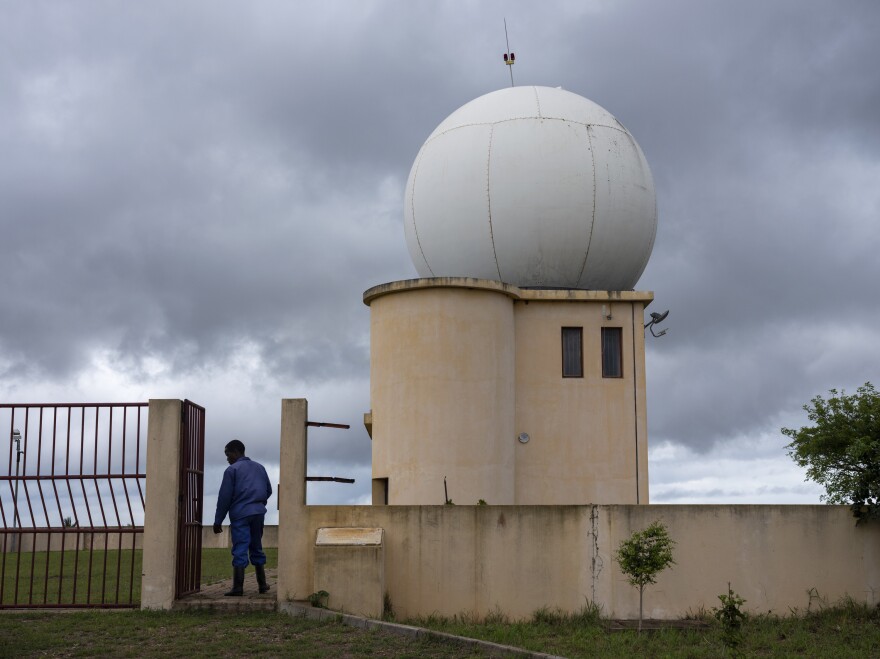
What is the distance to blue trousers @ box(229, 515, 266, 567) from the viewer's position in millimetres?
14148

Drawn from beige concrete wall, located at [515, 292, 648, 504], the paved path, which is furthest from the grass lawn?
beige concrete wall, located at [515, 292, 648, 504]

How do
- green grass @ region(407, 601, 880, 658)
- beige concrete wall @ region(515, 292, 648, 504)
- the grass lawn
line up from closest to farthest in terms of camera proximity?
the grass lawn < green grass @ region(407, 601, 880, 658) < beige concrete wall @ region(515, 292, 648, 504)

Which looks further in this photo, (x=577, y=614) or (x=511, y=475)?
(x=511, y=475)

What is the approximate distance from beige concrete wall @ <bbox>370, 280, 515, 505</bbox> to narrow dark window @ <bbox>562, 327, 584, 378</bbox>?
1.19 m

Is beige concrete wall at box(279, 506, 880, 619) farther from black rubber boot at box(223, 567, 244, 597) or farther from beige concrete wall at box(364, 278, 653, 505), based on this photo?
beige concrete wall at box(364, 278, 653, 505)

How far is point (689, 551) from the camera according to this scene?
47.8 feet

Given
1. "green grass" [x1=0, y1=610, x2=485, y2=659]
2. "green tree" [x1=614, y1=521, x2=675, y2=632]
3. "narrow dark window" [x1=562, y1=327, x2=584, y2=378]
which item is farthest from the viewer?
"narrow dark window" [x1=562, y1=327, x2=584, y2=378]

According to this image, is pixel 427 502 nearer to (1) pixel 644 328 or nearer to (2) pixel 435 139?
(1) pixel 644 328

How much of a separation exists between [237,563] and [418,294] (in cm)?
580

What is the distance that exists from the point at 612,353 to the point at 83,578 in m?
10.7

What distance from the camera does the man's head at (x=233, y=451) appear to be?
578 inches

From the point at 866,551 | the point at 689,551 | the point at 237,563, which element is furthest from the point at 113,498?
the point at 866,551

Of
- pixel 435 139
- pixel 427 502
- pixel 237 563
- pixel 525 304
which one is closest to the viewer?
pixel 237 563

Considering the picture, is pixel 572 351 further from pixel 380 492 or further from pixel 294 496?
pixel 294 496
